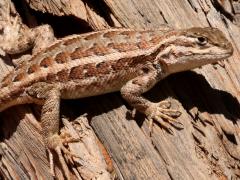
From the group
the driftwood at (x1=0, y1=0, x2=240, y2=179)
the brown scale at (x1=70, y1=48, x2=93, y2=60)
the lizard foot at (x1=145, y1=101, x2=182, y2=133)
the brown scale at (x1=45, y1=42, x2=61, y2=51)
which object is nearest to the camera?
the driftwood at (x1=0, y1=0, x2=240, y2=179)

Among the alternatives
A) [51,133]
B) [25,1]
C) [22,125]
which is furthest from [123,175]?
[25,1]

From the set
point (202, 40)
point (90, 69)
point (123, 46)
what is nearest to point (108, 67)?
point (90, 69)

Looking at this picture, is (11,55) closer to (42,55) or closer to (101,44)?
(42,55)

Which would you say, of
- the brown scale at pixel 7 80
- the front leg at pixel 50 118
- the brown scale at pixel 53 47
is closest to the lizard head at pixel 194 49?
the brown scale at pixel 53 47

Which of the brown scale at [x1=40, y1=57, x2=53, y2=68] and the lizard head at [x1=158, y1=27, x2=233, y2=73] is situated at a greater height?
the brown scale at [x1=40, y1=57, x2=53, y2=68]

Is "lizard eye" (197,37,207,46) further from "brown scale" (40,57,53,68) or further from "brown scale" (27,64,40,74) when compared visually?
"brown scale" (27,64,40,74)

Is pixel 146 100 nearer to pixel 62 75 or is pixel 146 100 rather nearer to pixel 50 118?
pixel 62 75

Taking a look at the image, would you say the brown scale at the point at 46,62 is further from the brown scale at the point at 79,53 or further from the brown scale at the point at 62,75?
the brown scale at the point at 79,53

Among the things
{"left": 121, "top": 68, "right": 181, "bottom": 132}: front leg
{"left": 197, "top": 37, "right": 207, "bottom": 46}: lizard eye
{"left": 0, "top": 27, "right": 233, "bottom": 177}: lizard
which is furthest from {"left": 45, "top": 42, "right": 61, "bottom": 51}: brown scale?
{"left": 197, "top": 37, "right": 207, "bottom": 46}: lizard eye
